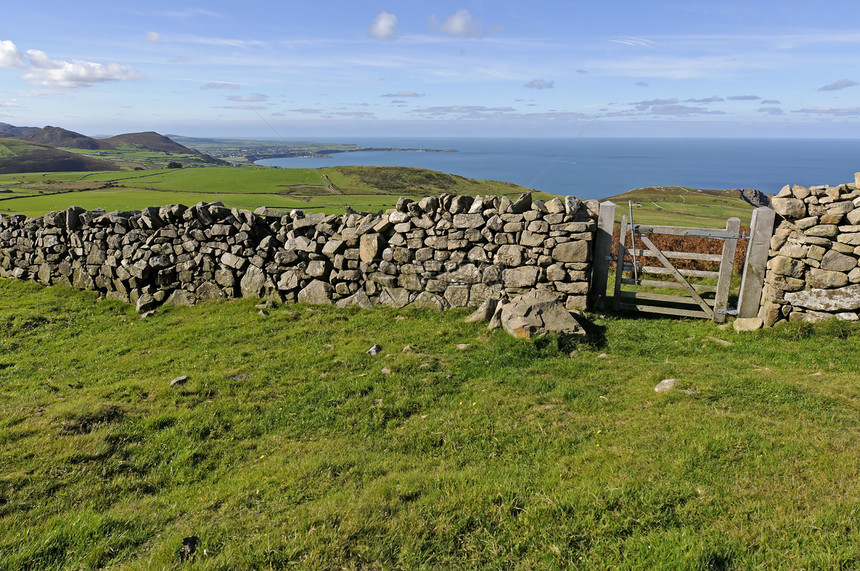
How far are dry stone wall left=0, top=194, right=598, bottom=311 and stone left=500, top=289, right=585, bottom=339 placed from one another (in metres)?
1.64

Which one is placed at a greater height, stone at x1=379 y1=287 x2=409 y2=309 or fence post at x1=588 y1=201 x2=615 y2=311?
fence post at x1=588 y1=201 x2=615 y2=311

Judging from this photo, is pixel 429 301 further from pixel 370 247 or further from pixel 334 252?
pixel 334 252

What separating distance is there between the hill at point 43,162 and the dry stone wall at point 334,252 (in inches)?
5270

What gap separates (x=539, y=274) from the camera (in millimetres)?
12078

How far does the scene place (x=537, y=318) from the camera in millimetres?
10039

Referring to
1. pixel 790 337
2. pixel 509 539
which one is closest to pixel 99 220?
pixel 509 539

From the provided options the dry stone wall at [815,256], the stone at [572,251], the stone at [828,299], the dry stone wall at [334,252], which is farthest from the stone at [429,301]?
the stone at [828,299]

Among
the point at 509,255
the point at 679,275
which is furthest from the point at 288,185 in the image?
the point at 679,275

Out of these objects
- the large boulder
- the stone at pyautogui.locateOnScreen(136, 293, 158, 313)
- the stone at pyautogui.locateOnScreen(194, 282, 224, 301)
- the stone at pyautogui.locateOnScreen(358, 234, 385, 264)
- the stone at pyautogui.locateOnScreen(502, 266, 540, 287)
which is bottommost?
the stone at pyautogui.locateOnScreen(136, 293, 158, 313)

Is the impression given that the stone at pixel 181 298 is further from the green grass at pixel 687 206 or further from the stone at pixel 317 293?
the green grass at pixel 687 206

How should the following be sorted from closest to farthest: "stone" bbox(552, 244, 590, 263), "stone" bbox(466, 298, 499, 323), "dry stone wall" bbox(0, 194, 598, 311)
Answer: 1. "stone" bbox(466, 298, 499, 323)
2. "stone" bbox(552, 244, 590, 263)
3. "dry stone wall" bbox(0, 194, 598, 311)

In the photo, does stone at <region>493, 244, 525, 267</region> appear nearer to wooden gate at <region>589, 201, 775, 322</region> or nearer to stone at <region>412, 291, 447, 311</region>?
stone at <region>412, 291, 447, 311</region>

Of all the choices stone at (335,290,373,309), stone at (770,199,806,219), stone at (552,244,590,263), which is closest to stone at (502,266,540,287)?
stone at (552,244,590,263)

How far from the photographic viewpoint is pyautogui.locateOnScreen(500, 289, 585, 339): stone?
9852mm
